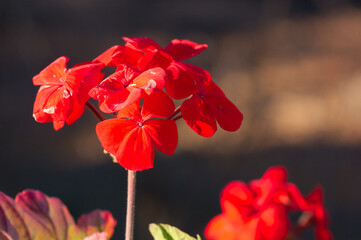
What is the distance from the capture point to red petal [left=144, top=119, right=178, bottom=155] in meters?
0.41

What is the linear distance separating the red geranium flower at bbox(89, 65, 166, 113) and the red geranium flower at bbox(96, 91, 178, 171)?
0.05 ft

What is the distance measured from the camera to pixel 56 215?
22.6 inches

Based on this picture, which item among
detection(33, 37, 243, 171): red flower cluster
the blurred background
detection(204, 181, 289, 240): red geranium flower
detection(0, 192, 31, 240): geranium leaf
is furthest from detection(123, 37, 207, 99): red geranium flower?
the blurred background

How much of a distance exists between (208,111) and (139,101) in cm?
6

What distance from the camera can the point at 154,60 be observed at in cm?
43

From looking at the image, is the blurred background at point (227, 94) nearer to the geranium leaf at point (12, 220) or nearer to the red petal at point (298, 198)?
the geranium leaf at point (12, 220)

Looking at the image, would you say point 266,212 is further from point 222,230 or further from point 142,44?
point 142,44

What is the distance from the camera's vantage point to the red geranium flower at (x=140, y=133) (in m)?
0.39

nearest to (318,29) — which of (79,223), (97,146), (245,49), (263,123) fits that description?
(245,49)

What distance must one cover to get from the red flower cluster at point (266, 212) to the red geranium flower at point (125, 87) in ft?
0.46

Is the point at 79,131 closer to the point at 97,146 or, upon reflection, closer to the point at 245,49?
the point at 97,146

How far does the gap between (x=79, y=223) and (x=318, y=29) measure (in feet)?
5.58

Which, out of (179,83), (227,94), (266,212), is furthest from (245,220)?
(227,94)

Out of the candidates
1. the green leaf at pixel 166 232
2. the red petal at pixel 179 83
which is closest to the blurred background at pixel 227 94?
the green leaf at pixel 166 232
